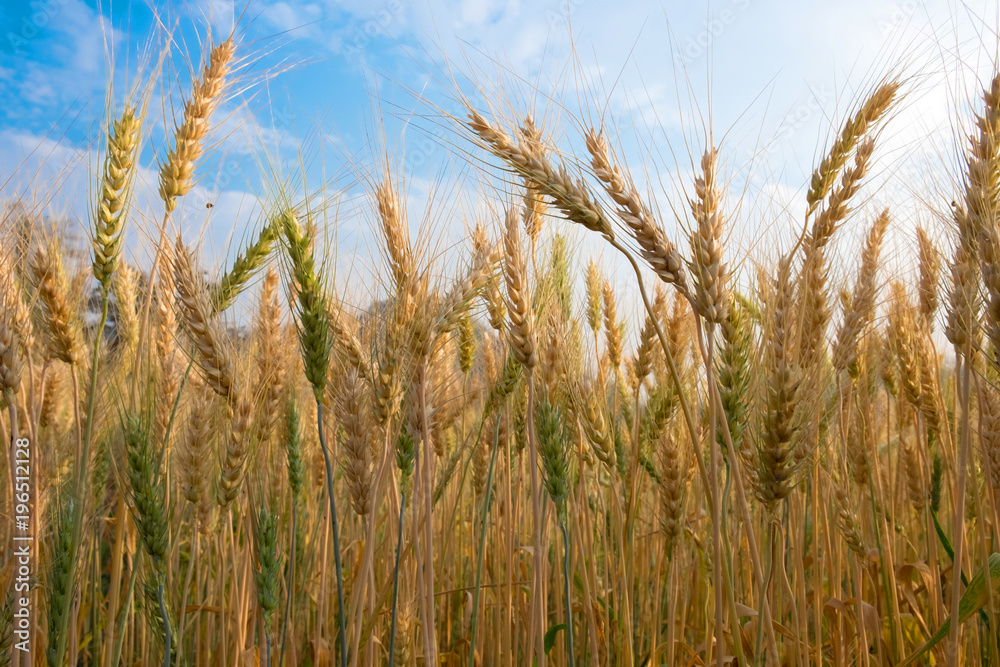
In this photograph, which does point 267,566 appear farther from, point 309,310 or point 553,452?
point 553,452

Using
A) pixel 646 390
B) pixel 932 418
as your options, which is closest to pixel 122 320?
pixel 646 390

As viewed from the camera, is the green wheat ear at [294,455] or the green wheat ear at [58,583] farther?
the green wheat ear at [294,455]

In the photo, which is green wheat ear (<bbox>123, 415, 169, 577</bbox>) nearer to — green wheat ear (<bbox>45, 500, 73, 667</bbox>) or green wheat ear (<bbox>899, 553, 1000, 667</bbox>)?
green wheat ear (<bbox>45, 500, 73, 667</bbox>)

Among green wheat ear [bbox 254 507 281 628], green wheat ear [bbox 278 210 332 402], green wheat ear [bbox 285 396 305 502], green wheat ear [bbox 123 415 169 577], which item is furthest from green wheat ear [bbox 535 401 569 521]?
green wheat ear [bbox 285 396 305 502]

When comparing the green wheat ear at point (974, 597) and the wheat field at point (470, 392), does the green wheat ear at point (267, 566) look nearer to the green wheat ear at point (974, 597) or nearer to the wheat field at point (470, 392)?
the wheat field at point (470, 392)

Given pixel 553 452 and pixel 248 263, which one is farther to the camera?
pixel 248 263

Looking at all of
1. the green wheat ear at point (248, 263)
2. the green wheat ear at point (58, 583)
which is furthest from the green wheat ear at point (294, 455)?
the green wheat ear at point (58, 583)

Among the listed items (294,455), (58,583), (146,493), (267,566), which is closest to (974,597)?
(267,566)

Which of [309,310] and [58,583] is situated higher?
[309,310]

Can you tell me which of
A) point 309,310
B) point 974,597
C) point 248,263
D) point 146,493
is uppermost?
point 248,263

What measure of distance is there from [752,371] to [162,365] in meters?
2.60

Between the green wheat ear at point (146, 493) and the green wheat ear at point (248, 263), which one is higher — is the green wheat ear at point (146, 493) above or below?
below

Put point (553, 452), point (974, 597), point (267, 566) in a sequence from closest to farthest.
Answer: point (974, 597), point (267, 566), point (553, 452)

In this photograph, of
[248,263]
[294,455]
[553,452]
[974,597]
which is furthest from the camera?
[294,455]
